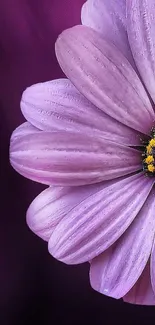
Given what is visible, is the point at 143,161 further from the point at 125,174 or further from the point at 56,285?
the point at 56,285

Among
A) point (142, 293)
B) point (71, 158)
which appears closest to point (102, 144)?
point (71, 158)

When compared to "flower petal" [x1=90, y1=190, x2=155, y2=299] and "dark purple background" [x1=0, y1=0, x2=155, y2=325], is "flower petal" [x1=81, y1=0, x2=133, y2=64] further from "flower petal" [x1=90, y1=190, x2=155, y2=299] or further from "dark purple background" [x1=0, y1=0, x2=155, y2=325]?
"flower petal" [x1=90, y1=190, x2=155, y2=299]

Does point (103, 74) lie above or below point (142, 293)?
above

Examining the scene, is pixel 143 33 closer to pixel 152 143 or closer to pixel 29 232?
pixel 152 143

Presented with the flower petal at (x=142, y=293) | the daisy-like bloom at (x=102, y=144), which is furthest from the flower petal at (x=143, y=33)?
the flower petal at (x=142, y=293)

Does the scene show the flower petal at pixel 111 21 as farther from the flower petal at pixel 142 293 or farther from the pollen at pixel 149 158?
the flower petal at pixel 142 293

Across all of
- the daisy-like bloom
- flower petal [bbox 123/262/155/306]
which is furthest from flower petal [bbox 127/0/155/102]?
flower petal [bbox 123/262/155/306]
